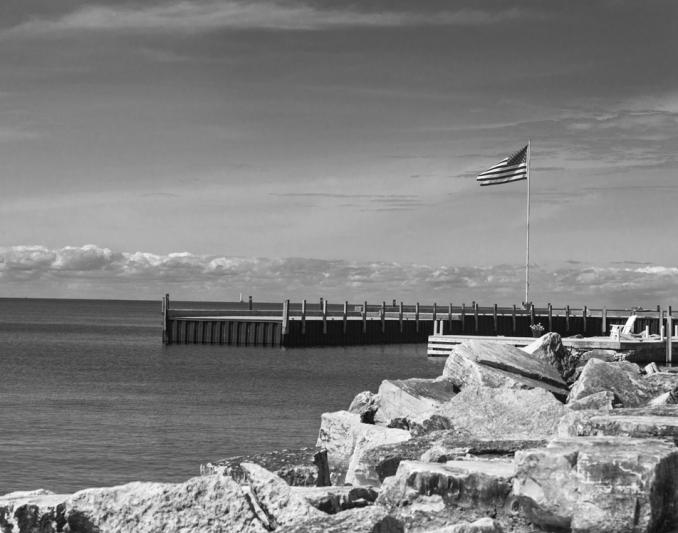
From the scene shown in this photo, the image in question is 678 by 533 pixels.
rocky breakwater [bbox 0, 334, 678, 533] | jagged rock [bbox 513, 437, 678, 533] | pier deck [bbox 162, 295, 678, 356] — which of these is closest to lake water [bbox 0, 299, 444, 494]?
pier deck [bbox 162, 295, 678, 356]

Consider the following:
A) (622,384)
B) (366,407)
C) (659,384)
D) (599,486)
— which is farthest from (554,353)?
(599,486)

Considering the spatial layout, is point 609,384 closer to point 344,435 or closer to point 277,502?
point 344,435

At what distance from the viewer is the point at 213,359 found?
48.4 m

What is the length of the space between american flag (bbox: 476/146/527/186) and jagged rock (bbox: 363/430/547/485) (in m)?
35.4

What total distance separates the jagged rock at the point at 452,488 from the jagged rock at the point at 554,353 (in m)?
15.0

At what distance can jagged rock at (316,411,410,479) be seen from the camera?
12.1 metres

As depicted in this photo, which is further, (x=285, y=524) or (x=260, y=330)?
(x=260, y=330)

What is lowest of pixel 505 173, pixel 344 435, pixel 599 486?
pixel 344 435

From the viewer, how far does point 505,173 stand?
44312 mm

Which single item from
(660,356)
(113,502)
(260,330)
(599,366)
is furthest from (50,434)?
(260,330)

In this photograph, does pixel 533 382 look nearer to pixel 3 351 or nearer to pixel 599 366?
pixel 599 366

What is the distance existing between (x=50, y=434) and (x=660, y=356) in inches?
975

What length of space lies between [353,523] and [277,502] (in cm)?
88

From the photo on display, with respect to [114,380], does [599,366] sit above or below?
above
